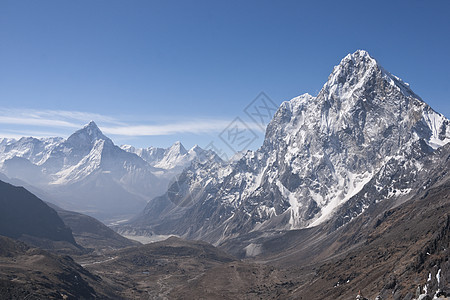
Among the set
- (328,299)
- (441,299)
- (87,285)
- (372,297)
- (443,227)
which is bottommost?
(87,285)

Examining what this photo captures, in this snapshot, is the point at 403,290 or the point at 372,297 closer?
the point at 403,290

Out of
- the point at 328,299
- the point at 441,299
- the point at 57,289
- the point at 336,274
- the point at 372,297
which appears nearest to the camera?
the point at 441,299

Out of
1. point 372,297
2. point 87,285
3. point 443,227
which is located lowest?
point 87,285

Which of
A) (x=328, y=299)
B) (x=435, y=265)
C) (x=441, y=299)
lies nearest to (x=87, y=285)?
(x=328, y=299)

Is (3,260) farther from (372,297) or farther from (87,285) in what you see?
(372,297)

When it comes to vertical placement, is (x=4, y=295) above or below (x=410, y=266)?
below

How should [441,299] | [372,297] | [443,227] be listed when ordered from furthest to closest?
[443,227] < [372,297] < [441,299]

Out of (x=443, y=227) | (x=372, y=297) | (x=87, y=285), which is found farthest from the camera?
(x=87, y=285)

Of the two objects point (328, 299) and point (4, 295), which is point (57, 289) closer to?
point (4, 295)

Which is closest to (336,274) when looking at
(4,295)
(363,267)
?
(363,267)
